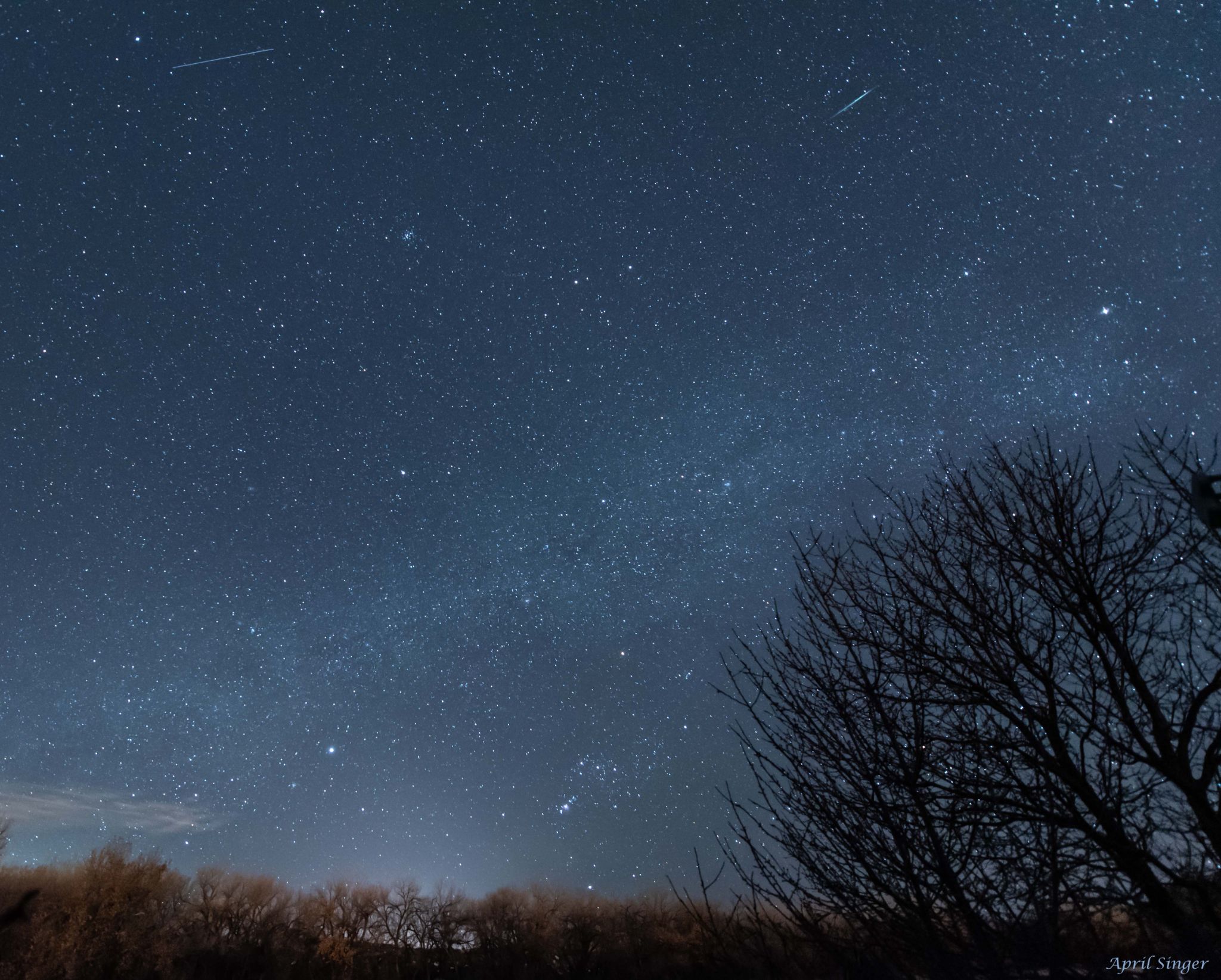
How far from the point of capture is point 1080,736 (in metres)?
4.75

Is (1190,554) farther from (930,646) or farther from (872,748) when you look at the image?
(872,748)

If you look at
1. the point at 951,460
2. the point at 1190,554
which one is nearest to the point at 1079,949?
the point at 1190,554

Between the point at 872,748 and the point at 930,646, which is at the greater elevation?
the point at 930,646

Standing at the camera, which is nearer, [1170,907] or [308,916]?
[1170,907]

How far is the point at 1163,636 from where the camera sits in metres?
5.55

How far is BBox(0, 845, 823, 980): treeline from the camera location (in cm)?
2823

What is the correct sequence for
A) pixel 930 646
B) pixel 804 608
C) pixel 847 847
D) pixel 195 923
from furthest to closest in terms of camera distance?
pixel 195 923 < pixel 804 608 < pixel 930 646 < pixel 847 847

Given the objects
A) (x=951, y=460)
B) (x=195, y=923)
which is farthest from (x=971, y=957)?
(x=195, y=923)

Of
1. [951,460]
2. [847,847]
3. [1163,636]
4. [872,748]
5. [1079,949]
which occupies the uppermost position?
[951,460]

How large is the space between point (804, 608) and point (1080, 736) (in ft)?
6.20

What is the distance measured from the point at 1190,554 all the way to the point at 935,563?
2304 millimetres

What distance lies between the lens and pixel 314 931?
118ft

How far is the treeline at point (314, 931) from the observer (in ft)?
92.6

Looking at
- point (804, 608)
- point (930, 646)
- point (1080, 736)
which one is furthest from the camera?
point (804, 608)
